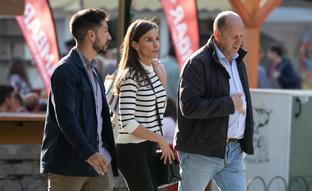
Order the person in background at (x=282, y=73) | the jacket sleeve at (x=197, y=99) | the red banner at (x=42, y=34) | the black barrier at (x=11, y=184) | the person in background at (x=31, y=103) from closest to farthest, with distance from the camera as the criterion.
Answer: the jacket sleeve at (x=197, y=99)
the black barrier at (x=11, y=184)
the red banner at (x=42, y=34)
the person in background at (x=31, y=103)
the person in background at (x=282, y=73)

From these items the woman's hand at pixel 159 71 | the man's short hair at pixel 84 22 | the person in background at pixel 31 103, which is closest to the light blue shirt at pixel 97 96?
the man's short hair at pixel 84 22

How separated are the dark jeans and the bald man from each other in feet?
1.15

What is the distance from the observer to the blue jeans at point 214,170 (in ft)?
19.3

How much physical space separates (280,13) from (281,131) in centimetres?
1505

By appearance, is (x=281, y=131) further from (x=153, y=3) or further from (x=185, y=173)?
(x=153, y=3)

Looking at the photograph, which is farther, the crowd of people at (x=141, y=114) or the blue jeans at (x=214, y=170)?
the blue jeans at (x=214, y=170)

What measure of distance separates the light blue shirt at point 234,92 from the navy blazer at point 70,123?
1123 mm

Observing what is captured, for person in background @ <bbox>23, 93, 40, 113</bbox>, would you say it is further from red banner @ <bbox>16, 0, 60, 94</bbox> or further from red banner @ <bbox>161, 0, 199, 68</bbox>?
red banner @ <bbox>161, 0, 199, 68</bbox>

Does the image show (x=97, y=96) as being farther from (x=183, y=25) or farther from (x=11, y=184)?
(x=183, y=25)

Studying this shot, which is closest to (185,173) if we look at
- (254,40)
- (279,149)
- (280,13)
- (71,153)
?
(71,153)

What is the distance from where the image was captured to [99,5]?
64.5 feet

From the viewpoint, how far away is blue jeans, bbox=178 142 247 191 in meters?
5.88

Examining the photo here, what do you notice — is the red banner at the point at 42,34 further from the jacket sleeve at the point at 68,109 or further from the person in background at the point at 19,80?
the person in background at the point at 19,80

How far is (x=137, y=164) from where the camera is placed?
219 inches
